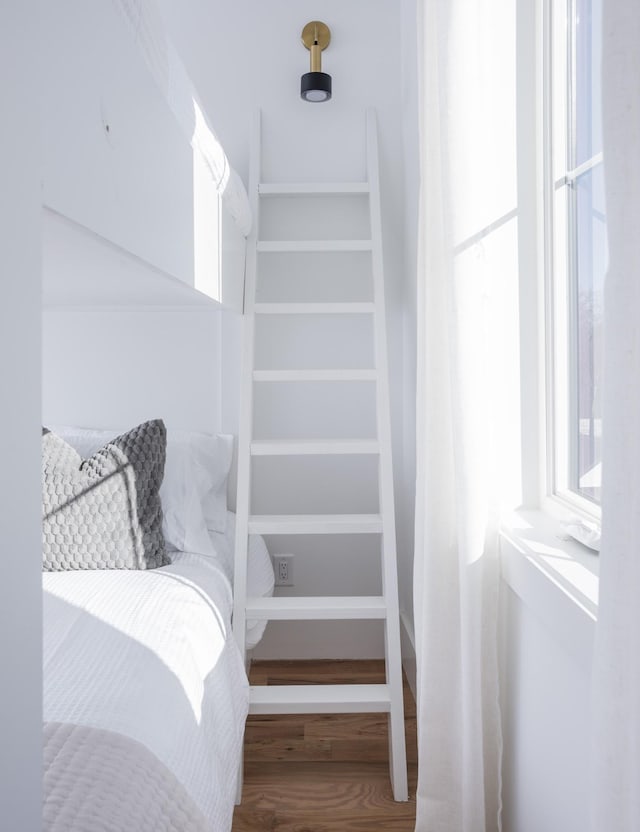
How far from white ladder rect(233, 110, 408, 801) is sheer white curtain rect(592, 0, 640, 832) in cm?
132

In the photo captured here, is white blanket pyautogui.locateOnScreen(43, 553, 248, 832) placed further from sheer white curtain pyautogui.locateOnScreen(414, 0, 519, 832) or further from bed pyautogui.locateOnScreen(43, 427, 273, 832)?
sheer white curtain pyautogui.locateOnScreen(414, 0, 519, 832)

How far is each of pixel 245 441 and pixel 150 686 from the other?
95cm

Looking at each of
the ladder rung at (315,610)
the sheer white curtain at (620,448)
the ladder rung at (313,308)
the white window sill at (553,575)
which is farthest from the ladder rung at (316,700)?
the sheer white curtain at (620,448)

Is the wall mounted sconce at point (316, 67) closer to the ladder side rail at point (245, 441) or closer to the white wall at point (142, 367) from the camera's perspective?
the ladder side rail at point (245, 441)

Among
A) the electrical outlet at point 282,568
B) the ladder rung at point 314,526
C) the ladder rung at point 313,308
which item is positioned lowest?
the electrical outlet at point 282,568

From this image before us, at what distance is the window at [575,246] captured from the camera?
125cm

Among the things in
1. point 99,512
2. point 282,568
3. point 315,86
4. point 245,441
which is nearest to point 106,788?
point 99,512

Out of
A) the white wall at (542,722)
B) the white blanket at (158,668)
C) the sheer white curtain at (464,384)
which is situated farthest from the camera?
the sheer white curtain at (464,384)

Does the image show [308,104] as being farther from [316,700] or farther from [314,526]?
[316,700]

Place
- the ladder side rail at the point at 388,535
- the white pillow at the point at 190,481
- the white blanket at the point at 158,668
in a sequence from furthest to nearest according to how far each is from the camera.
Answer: the white pillow at the point at 190,481, the ladder side rail at the point at 388,535, the white blanket at the point at 158,668

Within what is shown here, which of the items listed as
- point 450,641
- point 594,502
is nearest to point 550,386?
point 594,502

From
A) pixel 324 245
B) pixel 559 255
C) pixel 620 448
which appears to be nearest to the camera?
pixel 620 448

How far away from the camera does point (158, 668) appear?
4.43 ft

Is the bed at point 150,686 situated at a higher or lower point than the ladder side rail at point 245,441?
lower
